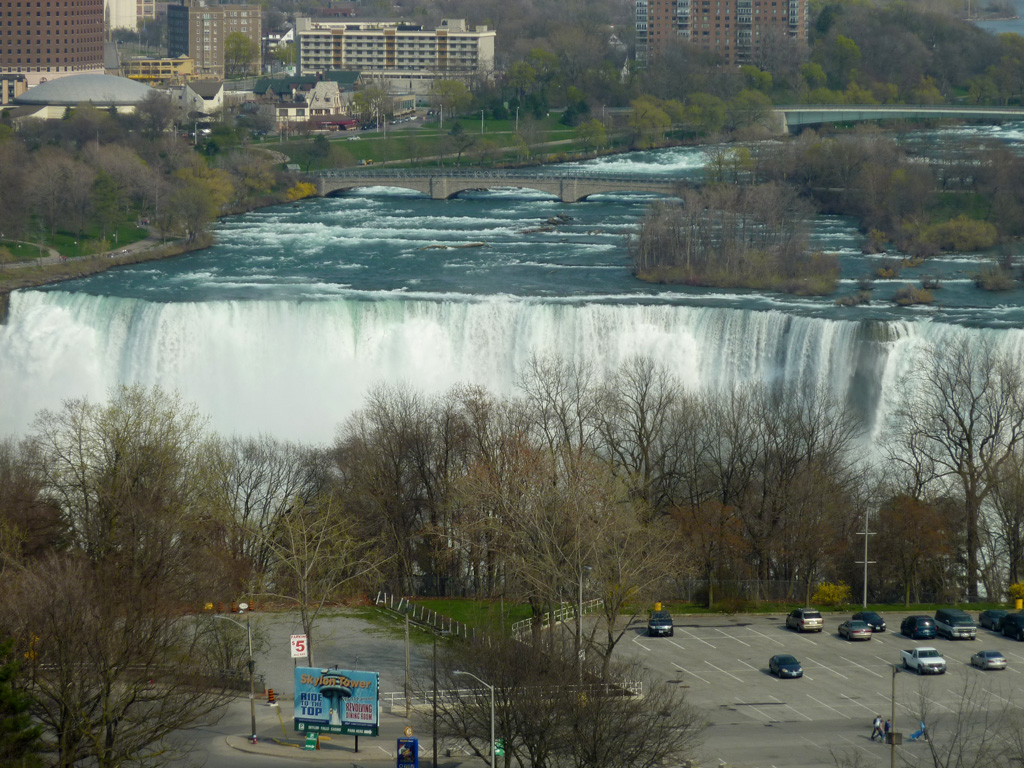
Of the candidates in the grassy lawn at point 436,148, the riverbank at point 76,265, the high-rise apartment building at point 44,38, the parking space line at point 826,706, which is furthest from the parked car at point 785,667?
the high-rise apartment building at point 44,38

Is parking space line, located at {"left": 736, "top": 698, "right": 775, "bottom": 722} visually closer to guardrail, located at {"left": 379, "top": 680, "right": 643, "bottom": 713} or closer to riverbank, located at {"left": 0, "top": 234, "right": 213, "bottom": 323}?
guardrail, located at {"left": 379, "top": 680, "right": 643, "bottom": 713}

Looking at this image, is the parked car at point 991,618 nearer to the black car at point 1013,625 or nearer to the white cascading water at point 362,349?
the black car at point 1013,625

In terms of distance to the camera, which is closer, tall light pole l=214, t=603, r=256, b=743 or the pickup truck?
tall light pole l=214, t=603, r=256, b=743

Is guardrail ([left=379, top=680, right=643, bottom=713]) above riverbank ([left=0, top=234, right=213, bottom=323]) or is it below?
below

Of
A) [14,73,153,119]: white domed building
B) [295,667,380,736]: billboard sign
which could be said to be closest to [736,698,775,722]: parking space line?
[295,667,380,736]: billboard sign

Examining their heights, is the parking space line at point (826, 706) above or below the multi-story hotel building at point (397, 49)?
below

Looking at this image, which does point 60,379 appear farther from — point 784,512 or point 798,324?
point 784,512

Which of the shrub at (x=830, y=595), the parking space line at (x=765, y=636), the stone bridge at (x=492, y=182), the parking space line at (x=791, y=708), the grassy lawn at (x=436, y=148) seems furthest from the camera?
the grassy lawn at (x=436, y=148)
